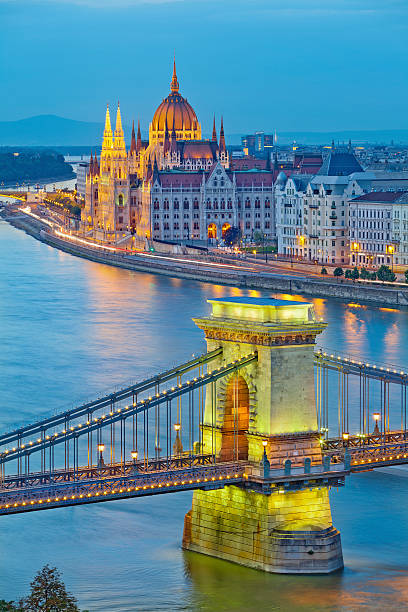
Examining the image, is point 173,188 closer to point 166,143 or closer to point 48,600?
point 166,143

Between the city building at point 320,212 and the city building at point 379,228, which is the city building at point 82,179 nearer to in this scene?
the city building at point 320,212

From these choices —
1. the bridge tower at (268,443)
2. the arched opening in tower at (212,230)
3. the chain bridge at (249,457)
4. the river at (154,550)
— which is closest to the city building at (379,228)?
the arched opening in tower at (212,230)

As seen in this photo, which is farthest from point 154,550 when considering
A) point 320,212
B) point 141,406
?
point 320,212

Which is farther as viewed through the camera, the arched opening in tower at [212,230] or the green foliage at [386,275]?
the arched opening in tower at [212,230]

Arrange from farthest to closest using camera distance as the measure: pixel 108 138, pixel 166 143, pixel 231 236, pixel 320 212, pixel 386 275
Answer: pixel 108 138 → pixel 166 143 → pixel 231 236 → pixel 320 212 → pixel 386 275

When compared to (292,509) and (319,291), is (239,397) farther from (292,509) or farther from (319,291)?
(319,291)

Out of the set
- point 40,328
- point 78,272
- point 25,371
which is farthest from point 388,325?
point 78,272
